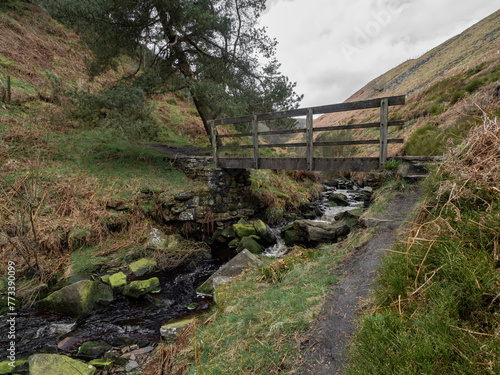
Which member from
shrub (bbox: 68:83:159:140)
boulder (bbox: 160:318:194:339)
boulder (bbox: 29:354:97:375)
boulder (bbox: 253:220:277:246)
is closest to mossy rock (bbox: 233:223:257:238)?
boulder (bbox: 253:220:277:246)

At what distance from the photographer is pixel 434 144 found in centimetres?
573

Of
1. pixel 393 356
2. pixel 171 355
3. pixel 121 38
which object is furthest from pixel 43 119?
pixel 393 356

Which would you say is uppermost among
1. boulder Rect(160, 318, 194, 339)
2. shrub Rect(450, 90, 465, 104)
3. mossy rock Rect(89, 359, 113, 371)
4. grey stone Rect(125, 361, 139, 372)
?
shrub Rect(450, 90, 465, 104)

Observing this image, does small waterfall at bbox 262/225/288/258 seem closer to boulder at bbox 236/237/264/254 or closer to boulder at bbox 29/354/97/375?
boulder at bbox 236/237/264/254

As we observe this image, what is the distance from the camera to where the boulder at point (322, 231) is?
641 cm

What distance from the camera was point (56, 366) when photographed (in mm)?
3129

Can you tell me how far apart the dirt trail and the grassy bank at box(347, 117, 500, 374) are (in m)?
0.40

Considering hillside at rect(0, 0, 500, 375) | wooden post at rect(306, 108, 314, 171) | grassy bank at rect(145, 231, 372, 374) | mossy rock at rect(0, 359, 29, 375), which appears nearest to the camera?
hillside at rect(0, 0, 500, 375)

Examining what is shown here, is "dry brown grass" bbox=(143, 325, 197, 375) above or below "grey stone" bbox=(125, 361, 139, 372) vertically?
above

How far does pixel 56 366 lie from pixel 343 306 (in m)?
3.75

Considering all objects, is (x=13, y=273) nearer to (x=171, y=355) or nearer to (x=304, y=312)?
(x=171, y=355)

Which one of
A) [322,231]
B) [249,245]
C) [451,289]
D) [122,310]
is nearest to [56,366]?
[122,310]

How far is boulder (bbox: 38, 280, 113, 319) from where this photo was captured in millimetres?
4629

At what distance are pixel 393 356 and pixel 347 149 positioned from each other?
52.9ft
